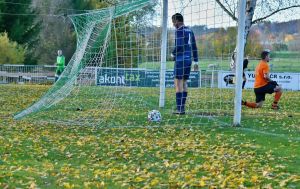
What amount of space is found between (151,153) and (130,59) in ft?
23.8

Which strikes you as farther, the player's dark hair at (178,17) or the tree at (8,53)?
the tree at (8,53)

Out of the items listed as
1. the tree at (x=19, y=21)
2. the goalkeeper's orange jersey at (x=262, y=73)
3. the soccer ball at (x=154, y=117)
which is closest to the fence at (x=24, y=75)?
the tree at (x=19, y=21)

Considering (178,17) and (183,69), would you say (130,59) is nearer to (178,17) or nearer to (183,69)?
(183,69)

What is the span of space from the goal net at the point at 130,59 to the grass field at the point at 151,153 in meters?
0.32

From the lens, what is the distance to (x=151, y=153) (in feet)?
29.0

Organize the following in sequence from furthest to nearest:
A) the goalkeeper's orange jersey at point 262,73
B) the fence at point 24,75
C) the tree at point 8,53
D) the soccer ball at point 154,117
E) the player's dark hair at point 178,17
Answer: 1. the tree at point 8,53
2. the fence at point 24,75
3. the goalkeeper's orange jersey at point 262,73
4. the player's dark hair at point 178,17
5. the soccer ball at point 154,117

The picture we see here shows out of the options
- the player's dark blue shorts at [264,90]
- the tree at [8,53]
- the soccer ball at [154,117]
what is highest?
the tree at [8,53]

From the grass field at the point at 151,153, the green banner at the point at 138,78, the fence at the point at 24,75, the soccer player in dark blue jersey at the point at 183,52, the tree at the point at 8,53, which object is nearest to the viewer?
the grass field at the point at 151,153

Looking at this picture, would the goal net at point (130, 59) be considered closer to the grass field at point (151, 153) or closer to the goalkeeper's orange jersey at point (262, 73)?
the grass field at point (151, 153)

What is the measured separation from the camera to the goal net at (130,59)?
1338 cm

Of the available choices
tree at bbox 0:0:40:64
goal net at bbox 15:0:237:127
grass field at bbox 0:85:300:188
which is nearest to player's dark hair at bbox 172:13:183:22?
goal net at bbox 15:0:237:127

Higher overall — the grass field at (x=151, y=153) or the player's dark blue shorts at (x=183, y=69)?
the player's dark blue shorts at (x=183, y=69)

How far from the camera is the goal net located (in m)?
13.4

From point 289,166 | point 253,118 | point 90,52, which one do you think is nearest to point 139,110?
point 90,52
